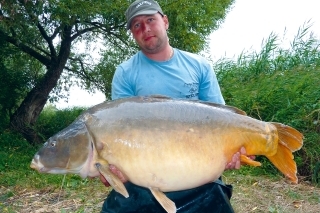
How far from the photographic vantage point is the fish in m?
2.01

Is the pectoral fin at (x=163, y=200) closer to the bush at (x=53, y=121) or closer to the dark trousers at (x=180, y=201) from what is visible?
the dark trousers at (x=180, y=201)

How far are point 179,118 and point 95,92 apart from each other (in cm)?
717

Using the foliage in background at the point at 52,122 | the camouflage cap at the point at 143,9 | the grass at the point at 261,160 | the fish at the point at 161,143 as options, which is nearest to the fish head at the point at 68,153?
the fish at the point at 161,143

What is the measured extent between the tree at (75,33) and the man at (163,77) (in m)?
3.57

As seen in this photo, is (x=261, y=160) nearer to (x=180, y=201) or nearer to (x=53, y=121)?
(x=180, y=201)

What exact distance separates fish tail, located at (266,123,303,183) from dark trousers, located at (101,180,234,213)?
0.47 meters

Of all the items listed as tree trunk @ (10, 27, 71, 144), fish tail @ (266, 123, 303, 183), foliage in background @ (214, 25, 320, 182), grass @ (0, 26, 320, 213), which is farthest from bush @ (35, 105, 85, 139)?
fish tail @ (266, 123, 303, 183)

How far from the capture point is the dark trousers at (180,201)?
95.7 inches

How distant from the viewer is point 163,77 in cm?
262

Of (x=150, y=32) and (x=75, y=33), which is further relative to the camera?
(x=75, y=33)

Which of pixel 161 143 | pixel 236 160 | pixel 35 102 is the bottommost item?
pixel 236 160

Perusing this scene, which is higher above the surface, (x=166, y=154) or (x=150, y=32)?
(x=150, y=32)

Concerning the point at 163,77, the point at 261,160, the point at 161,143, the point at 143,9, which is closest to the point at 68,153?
the point at 161,143

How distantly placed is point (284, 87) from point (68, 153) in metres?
3.67
